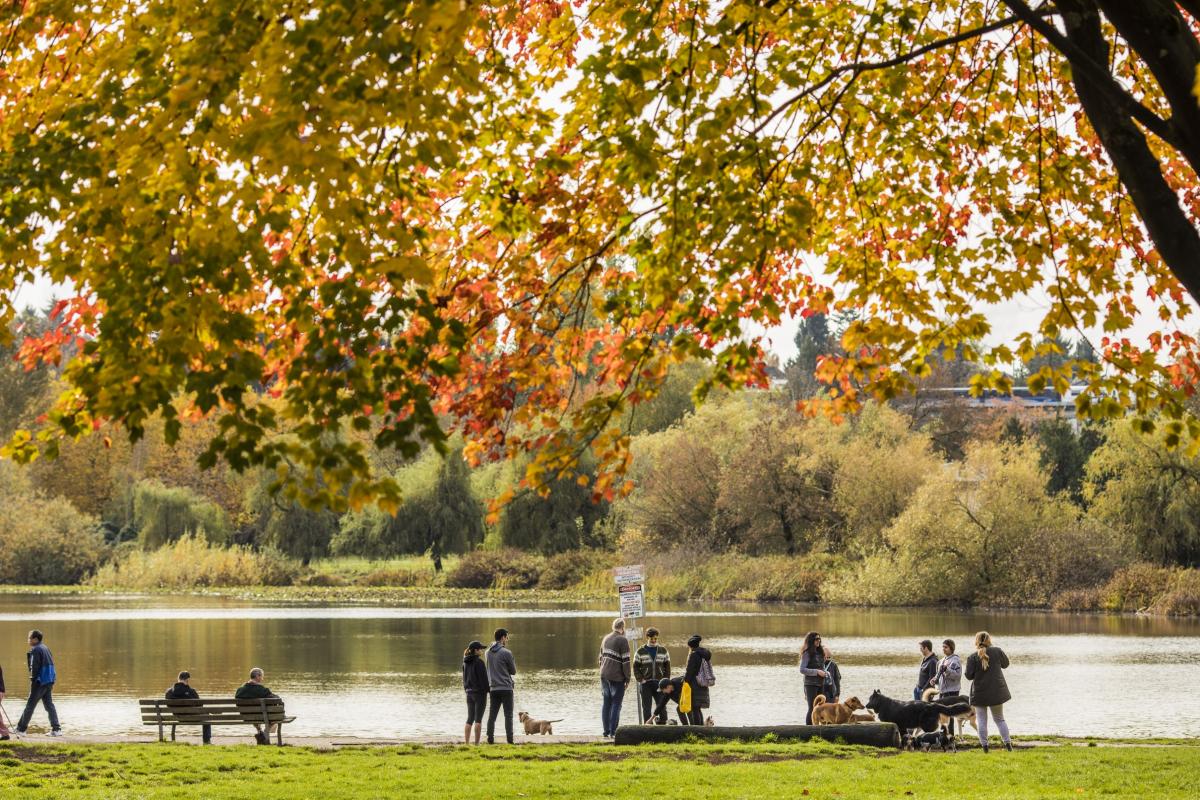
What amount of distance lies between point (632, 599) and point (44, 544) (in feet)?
213

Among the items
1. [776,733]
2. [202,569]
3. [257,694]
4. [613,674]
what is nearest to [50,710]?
[257,694]

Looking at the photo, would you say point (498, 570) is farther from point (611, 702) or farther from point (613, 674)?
point (613, 674)

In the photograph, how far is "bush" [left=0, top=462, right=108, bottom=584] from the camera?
77.9m

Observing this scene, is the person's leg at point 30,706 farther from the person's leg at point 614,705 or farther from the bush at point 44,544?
the bush at point 44,544

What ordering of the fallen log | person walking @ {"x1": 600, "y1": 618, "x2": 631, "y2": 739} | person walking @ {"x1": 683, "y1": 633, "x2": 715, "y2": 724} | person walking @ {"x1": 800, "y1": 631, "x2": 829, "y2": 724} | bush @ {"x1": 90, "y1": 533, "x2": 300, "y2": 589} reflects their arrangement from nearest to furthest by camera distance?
the fallen log → person walking @ {"x1": 683, "y1": 633, "x2": 715, "y2": 724} → person walking @ {"x1": 600, "y1": 618, "x2": 631, "y2": 739} → person walking @ {"x1": 800, "y1": 631, "x2": 829, "y2": 724} → bush @ {"x1": 90, "y1": 533, "x2": 300, "y2": 589}

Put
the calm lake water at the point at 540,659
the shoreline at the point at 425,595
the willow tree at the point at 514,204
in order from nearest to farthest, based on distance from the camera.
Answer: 1. the willow tree at the point at 514,204
2. the calm lake water at the point at 540,659
3. the shoreline at the point at 425,595

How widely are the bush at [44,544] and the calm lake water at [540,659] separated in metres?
22.8

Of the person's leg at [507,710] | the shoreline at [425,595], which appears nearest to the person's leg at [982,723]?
the person's leg at [507,710]

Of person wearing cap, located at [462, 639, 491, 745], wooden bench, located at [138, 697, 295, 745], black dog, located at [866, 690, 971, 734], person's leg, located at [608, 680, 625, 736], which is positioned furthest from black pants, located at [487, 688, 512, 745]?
black dog, located at [866, 690, 971, 734]

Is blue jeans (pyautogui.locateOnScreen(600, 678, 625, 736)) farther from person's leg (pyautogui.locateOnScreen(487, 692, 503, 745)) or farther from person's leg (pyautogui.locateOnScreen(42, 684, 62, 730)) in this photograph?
person's leg (pyautogui.locateOnScreen(42, 684, 62, 730))

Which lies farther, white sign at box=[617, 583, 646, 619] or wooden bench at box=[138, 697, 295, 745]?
white sign at box=[617, 583, 646, 619]

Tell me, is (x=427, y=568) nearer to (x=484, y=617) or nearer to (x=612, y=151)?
(x=484, y=617)

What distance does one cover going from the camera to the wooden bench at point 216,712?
18688 millimetres

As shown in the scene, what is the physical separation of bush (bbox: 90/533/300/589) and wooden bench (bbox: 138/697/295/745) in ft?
174
